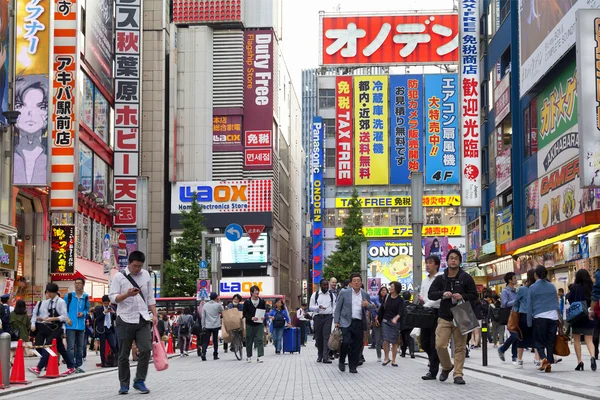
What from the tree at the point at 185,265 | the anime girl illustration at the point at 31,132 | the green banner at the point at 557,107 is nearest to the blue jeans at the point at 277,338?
the anime girl illustration at the point at 31,132

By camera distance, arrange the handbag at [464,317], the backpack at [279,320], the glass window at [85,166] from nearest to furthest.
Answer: the handbag at [464,317] < the backpack at [279,320] < the glass window at [85,166]

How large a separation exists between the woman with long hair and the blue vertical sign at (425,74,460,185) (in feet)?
202

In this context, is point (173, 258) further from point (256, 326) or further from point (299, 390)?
point (299, 390)

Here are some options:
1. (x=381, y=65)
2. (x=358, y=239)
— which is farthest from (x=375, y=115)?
(x=358, y=239)

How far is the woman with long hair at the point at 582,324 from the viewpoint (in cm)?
1684

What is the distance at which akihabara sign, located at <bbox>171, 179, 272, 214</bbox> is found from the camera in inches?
3182

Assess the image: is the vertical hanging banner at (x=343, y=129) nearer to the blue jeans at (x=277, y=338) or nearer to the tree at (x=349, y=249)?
the tree at (x=349, y=249)

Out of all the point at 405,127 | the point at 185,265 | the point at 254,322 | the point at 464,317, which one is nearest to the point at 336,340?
the point at 464,317

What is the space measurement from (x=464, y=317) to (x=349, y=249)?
193 feet

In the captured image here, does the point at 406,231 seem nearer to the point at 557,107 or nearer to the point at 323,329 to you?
the point at 557,107

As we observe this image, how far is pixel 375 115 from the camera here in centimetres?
7794

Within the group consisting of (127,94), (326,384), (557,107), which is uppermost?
(127,94)

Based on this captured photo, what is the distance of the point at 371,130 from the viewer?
78.1m

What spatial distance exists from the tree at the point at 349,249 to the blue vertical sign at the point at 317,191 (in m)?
6.36
